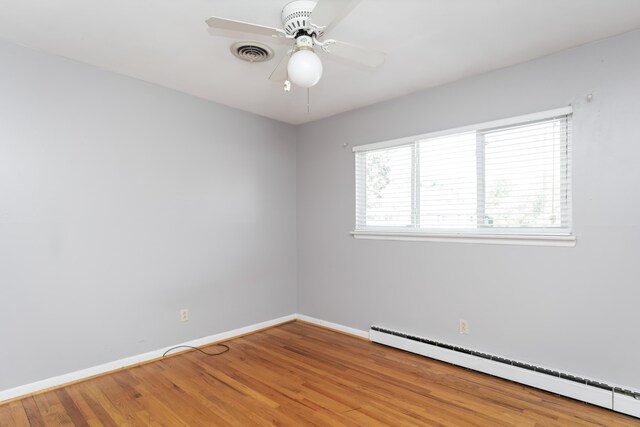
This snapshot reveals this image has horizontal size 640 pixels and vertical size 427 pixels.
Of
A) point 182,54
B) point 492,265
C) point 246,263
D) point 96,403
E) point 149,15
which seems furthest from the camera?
point 246,263

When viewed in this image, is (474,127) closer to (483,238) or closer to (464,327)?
(483,238)

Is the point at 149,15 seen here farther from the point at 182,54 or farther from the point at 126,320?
the point at 126,320

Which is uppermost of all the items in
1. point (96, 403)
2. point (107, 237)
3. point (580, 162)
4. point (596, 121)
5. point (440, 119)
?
point (440, 119)

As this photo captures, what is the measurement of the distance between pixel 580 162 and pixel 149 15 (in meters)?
2.99

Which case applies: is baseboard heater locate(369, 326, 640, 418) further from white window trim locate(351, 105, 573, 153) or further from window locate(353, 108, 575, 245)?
white window trim locate(351, 105, 573, 153)

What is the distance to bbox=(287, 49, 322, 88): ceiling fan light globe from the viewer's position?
1.67 metres

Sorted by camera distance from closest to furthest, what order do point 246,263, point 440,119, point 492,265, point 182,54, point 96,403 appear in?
point 96,403, point 182,54, point 492,265, point 440,119, point 246,263

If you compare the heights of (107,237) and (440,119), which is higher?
(440,119)

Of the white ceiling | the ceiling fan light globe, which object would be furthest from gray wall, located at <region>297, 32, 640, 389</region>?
the ceiling fan light globe

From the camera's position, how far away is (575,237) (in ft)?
8.02

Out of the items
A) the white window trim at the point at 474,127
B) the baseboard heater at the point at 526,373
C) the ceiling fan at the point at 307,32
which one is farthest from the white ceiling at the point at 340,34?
the baseboard heater at the point at 526,373

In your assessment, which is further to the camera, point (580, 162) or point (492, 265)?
point (492, 265)

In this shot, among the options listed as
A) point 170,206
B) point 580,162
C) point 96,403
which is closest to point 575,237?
point 580,162

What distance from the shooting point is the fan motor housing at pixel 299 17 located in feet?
6.08
